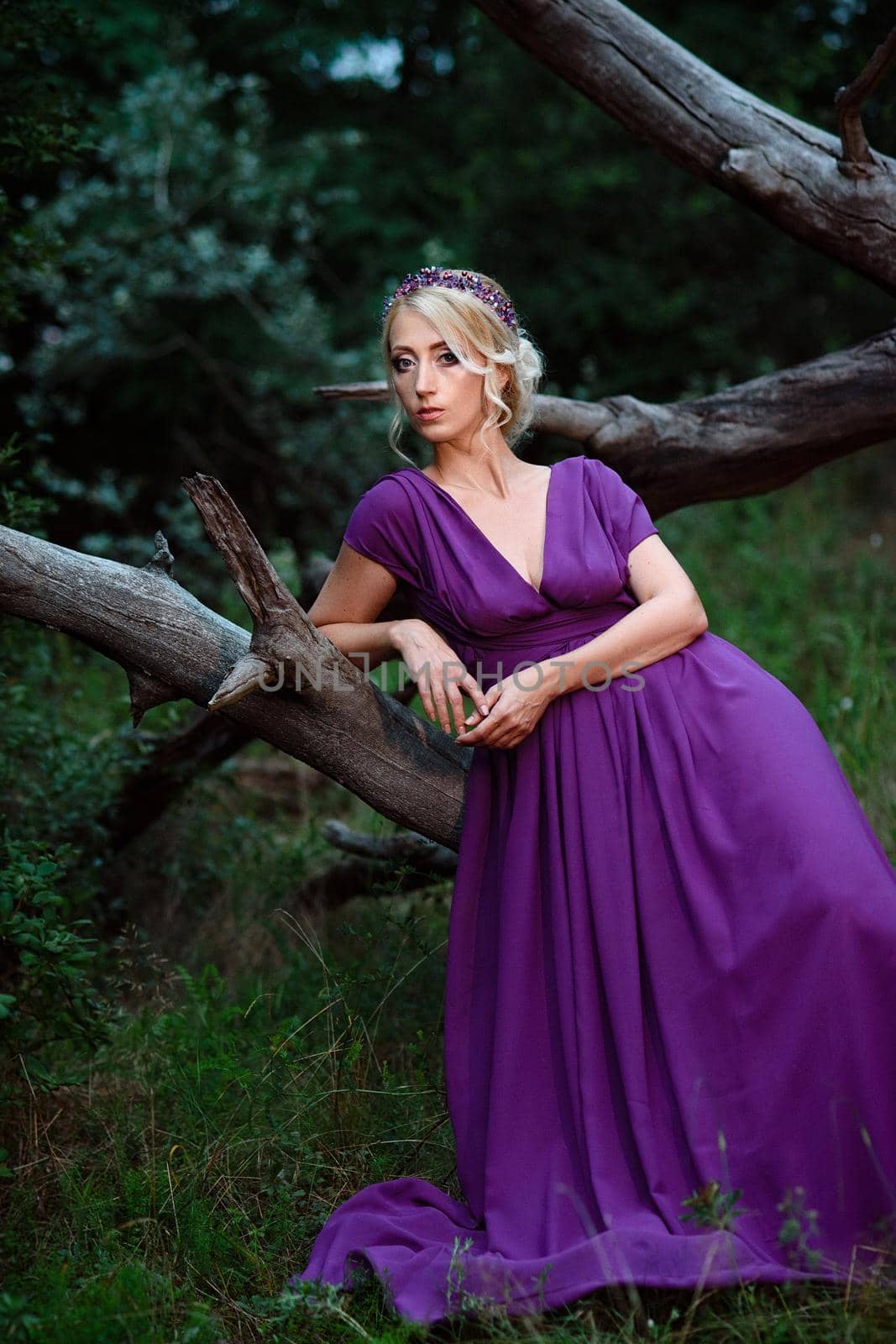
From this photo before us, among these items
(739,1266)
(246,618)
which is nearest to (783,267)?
(246,618)

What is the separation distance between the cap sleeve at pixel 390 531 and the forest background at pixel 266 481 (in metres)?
Result: 0.89

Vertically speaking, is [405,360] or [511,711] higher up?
[405,360]

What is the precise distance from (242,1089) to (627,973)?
1079 mm

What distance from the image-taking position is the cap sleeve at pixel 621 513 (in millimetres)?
2725

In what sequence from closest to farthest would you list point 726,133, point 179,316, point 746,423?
point 726,133
point 746,423
point 179,316

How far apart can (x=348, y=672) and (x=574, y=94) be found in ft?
21.4

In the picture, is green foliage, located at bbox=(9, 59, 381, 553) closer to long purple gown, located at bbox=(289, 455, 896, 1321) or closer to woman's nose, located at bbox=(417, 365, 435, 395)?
woman's nose, located at bbox=(417, 365, 435, 395)

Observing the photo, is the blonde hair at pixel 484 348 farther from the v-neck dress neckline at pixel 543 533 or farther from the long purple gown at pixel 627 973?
the long purple gown at pixel 627 973

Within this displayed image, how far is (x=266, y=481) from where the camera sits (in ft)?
25.0

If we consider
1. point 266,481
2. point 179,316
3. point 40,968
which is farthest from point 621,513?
point 179,316

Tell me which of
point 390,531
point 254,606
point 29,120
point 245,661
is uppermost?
point 29,120

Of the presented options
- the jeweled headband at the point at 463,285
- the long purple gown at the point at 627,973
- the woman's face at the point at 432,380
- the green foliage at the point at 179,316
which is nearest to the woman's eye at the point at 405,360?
the woman's face at the point at 432,380

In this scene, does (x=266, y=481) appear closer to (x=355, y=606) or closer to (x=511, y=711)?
(x=355, y=606)

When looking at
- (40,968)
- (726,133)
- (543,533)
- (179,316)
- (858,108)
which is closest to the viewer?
(40,968)
